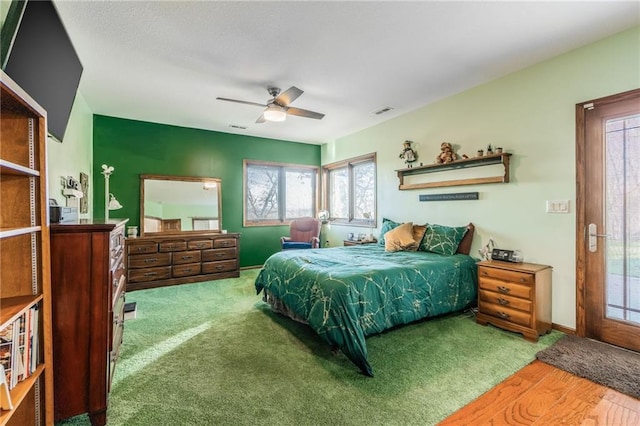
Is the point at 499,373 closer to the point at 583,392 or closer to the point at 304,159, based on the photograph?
the point at 583,392

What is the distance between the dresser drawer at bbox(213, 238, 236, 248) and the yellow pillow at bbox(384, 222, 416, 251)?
270 cm

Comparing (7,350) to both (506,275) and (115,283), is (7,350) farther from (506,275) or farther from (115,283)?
(506,275)

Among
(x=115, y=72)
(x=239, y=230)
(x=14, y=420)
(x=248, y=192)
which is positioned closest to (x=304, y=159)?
(x=248, y=192)

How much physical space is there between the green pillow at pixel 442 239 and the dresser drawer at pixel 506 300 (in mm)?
629

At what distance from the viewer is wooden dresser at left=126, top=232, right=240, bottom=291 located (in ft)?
14.4

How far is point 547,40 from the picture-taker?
259cm

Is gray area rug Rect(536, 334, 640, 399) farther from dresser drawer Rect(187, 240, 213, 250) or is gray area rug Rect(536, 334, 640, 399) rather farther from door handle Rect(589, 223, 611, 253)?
dresser drawer Rect(187, 240, 213, 250)

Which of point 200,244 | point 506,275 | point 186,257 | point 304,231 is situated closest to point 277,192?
point 304,231

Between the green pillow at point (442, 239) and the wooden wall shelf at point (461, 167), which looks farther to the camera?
the green pillow at point (442, 239)

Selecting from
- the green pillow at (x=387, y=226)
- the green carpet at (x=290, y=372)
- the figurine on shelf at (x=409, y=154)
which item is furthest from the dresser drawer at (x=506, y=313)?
the figurine on shelf at (x=409, y=154)

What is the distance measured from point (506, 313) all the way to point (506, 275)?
1.18 feet

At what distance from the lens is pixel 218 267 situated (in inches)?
196

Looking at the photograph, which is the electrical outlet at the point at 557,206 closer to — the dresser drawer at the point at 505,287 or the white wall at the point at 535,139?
the white wall at the point at 535,139

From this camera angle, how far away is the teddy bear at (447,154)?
3822 mm
